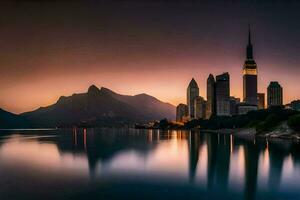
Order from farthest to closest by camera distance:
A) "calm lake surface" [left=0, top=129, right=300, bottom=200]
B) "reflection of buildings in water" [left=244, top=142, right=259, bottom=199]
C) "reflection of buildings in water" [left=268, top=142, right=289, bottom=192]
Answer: "reflection of buildings in water" [left=268, top=142, right=289, bottom=192] → "reflection of buildings in water" [left=244, top=142, right=259, bottom=199] → "calm lake surface" [left=0, top=129, right=300, bottom=200]

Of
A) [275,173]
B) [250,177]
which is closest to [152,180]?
[250,177]

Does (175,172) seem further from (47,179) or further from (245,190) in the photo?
(47,179)

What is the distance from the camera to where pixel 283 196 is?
31219 mm

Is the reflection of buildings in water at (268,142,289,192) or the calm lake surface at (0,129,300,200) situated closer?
the calm lake surface at (0,129,300,200)

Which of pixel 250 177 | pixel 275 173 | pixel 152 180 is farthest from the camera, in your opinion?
→ pixel 275 173

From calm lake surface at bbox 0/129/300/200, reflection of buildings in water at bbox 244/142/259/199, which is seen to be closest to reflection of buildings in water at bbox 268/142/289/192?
calm lake surface at bbox 0/129/300/200

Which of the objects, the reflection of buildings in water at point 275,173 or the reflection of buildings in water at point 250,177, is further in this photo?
the reflection of buildings in water at point 275,173

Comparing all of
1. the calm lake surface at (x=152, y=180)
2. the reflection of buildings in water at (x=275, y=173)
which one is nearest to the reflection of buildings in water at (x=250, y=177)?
the calm lake surface at (x=152, y=180)

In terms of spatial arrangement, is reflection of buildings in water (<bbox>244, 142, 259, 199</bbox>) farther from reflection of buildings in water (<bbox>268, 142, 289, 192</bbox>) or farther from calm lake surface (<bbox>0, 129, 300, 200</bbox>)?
reflection of buildings in water (<bbox>268, 142, 289, 192</bbox>)

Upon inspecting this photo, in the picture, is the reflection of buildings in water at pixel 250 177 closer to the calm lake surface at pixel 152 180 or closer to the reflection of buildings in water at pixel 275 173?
the calm lake surface at pixel 152 180

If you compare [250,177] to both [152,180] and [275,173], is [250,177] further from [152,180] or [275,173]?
[152,180]

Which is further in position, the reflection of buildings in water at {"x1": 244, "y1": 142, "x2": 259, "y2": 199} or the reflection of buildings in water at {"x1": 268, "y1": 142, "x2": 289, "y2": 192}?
the reflection of buildings in water at {"x1": 268, "y1": 142, "x2": 289, "y2": 192}

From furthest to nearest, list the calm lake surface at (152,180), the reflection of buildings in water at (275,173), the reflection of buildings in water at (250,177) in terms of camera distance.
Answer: the reflection of buildings in water at (275,173) < the reflection of buildings in water at (250,177) < the calm lake surface at (152,180)

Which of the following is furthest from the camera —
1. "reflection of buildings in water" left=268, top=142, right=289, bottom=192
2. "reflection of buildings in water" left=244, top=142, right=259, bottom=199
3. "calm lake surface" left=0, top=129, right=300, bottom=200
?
"reflection of buildings in water" left=268, top=142, right=289, bottom=192
